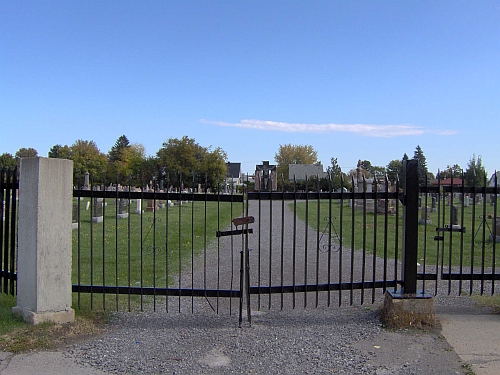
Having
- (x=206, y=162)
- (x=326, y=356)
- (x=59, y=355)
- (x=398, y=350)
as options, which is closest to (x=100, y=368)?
(x=59, y=355)

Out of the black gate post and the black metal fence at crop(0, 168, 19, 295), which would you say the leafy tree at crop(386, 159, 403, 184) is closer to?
the black gate post

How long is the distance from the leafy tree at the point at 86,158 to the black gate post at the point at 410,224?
40.3m

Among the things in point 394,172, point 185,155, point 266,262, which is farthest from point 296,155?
point 266,262

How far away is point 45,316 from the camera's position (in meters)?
5.09

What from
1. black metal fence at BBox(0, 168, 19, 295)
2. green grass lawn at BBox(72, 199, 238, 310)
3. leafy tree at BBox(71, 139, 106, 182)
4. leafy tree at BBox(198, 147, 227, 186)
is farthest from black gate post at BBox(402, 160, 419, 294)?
leafy tree at BBox(198, 147, 227, 186)

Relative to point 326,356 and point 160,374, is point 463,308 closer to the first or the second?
point 326,356

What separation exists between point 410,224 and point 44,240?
14.2 ft

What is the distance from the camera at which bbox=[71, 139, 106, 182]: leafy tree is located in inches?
2133

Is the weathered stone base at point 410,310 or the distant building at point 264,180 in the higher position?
the distant building at point 264,180

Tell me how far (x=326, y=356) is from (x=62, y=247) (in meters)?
3.21

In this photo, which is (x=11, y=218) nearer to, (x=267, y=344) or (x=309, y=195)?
(x=267, y=344)

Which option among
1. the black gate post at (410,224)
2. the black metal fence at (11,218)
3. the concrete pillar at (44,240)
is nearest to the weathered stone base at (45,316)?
the concrete pillar at (44,240)

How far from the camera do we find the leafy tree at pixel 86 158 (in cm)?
5417

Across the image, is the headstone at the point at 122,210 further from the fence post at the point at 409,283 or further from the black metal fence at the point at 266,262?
the fence post at the point at 409,283
